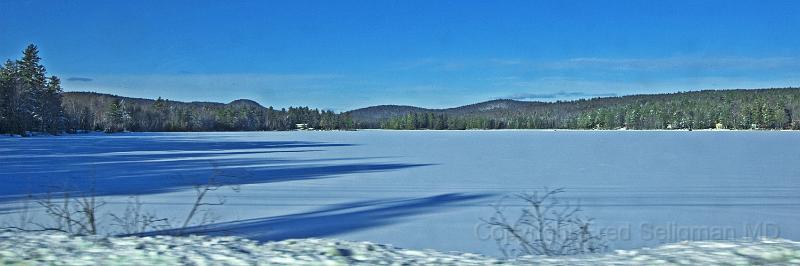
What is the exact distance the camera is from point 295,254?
4777 mm

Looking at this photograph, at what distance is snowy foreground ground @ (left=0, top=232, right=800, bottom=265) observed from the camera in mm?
4418

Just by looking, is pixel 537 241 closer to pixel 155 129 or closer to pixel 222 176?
pixel 222 176

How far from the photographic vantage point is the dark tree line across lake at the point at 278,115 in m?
49.5

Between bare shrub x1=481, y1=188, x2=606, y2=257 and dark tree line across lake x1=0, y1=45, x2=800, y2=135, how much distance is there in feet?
159

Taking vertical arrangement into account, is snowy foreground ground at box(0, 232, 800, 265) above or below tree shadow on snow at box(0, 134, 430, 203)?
above

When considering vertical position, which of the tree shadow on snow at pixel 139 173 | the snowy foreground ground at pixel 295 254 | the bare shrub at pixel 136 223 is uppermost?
the snowy foreground ground at pixel 295 254

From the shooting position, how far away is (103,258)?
14.7ft

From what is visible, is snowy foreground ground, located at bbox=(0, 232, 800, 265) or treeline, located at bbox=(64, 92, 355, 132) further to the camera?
treeline, located at bbox=(64, 92, 355, 132)

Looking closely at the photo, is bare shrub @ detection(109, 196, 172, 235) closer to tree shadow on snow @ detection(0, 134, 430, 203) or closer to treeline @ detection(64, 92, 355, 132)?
tree shadow on snow @ detection(0, 134, 430, 203)

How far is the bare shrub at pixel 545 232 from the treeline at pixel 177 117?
198ft

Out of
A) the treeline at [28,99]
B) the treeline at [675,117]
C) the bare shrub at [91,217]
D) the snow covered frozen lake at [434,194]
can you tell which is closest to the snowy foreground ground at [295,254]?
the bare shrub at [91,217]

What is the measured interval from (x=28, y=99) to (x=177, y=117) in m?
52.8

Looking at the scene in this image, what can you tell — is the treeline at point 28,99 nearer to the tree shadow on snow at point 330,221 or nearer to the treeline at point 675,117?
the tree shadow on snow at point 330,221

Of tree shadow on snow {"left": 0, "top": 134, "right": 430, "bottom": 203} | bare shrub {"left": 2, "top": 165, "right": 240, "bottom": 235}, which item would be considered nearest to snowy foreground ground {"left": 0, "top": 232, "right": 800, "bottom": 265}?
bare shrub {"left": 2, "top": 165, "right": 240, "bottom": 235}
